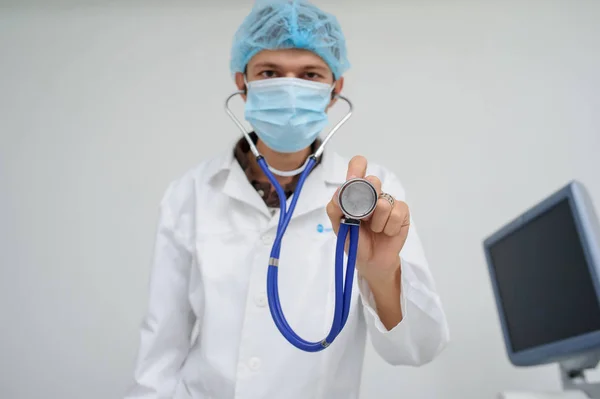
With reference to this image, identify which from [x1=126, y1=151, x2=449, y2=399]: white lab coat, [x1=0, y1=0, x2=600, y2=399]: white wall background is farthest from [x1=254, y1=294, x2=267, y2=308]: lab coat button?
[x1=0, y1=0, x2=600, y2=399]: white wall background

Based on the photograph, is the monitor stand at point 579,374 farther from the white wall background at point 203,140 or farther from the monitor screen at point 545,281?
the white wall background at point 203,140

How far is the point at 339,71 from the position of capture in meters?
1.02

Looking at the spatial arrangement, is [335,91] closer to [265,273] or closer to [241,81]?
[241,81]

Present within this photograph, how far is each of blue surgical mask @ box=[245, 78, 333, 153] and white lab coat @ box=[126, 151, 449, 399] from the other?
0.40ft

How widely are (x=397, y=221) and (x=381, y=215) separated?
3 cm

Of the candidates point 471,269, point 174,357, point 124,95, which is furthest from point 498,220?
point 124,95

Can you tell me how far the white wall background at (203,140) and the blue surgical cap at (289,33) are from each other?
538mm

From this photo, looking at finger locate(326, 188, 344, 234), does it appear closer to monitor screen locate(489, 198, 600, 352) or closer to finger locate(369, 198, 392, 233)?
finger locate(369, 198, 392, 233)

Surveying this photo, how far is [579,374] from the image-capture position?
36.7 inches

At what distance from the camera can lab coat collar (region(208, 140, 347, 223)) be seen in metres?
0.98

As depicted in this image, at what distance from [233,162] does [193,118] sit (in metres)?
0.57

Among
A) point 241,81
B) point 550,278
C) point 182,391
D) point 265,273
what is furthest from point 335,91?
point 182,391

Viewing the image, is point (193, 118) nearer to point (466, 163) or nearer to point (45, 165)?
point (45, 165)

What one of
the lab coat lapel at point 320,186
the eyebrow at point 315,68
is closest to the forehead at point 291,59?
the eyebrow at point 315,68
